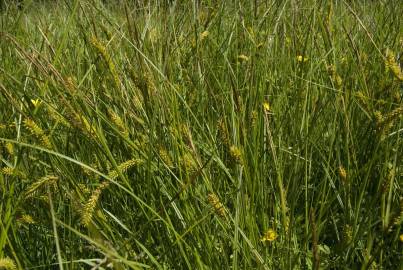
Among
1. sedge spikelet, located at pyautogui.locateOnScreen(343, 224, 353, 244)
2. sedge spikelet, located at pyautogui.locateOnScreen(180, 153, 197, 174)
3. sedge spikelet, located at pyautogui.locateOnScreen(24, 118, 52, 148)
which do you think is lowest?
sedge spikelet, located at pyautogui.locateOnScreen(343, 224, 353, 244)

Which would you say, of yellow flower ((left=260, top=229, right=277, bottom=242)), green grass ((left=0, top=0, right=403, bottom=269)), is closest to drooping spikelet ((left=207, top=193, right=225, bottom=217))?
green grass ((left=0, top=0, right=403, bottom=269))

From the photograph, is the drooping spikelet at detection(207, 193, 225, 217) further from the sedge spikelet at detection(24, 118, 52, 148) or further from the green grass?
the sedge spikelet at detection(24, 118, 52, 148)

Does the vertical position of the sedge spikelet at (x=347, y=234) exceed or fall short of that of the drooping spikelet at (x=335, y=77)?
it falls short

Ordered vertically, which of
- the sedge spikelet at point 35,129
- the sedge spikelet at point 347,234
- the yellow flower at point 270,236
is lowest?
the sedge spikelet at point 347,234

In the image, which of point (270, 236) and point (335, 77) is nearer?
point (270, 236)

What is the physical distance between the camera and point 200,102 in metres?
1.24

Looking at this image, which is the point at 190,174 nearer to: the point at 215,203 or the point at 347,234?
the point at 215,203

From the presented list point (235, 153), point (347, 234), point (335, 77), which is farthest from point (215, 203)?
point (335, 77)

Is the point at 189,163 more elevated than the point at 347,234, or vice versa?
the point at 189,163

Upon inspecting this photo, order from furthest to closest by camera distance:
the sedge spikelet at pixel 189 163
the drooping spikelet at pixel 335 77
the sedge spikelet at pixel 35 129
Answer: the drooping spikelet at pixel 335 77, the sedge spikelet at pixel 189 163, the sedge spikelet at pixel 35 129

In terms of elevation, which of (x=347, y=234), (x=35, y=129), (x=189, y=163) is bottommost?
(x=347, y=234)

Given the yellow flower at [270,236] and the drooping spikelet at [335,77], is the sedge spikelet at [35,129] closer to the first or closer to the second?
the yellow flower at [270,236]

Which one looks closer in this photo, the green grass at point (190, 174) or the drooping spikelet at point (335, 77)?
the green grass at point (190, 174)

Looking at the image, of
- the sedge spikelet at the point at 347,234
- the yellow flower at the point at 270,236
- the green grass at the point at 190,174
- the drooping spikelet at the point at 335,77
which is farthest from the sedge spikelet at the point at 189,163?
the drooping spikelet at the point at 335,77
